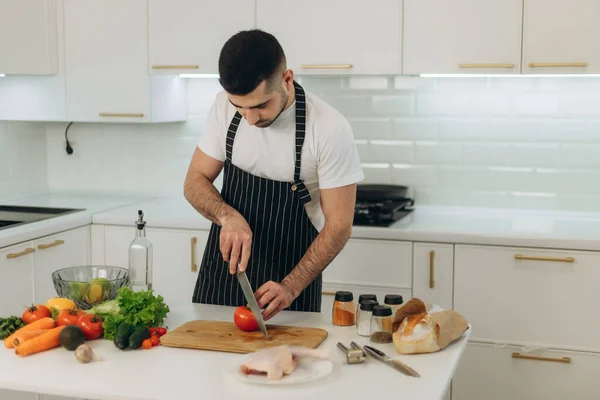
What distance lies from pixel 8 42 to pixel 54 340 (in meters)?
2.27

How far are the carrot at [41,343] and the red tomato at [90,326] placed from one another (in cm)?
6

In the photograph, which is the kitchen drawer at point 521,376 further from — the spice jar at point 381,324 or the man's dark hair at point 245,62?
the man's dark hair at point 245,62

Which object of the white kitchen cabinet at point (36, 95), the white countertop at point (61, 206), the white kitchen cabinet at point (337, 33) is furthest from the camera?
the white kitchen cabinet at point (36, 95)

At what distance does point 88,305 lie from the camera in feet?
7.95

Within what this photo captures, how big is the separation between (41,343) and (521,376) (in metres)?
2.17

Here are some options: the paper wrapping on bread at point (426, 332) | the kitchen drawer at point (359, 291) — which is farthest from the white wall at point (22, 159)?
the paper wrapping on bread at point (426, 332)

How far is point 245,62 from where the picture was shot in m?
2.33

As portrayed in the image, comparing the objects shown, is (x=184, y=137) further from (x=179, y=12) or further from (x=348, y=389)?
(x=348, y=389)

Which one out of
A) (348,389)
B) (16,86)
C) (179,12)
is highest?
(179,12)

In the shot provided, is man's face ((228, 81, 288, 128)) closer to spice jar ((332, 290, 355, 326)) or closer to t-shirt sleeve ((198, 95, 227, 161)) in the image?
t-shirt sleeve ((198, 95, 227, 161))

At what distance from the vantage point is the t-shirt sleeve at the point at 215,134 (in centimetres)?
Result: 279

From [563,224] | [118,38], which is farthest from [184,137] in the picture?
[563,224]

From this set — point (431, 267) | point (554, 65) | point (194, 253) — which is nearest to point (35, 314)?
point (194, 253)

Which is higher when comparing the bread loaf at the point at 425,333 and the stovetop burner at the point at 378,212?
the stovetop burner at the point at 378,212
